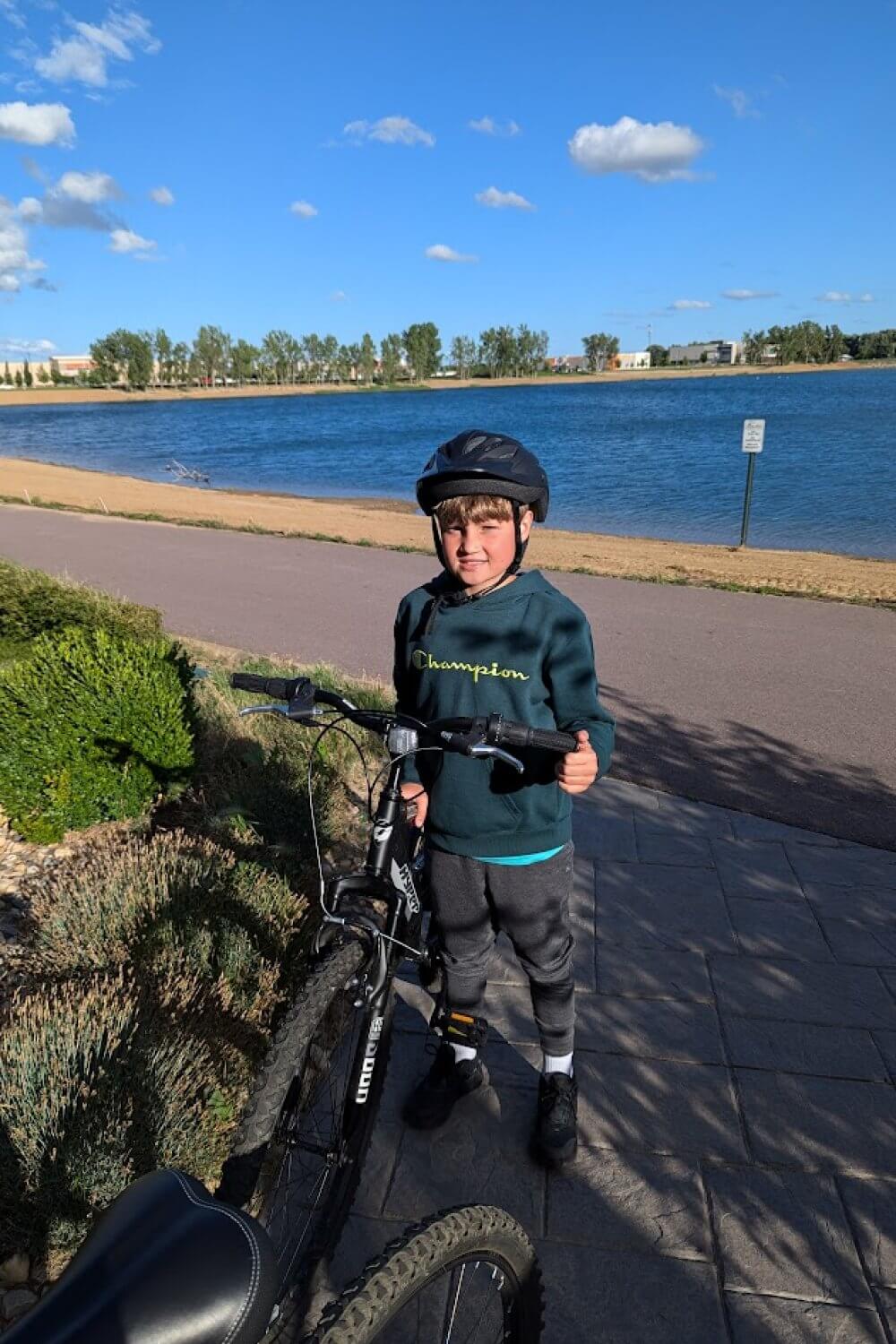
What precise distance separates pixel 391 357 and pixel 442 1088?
15768 centimetres

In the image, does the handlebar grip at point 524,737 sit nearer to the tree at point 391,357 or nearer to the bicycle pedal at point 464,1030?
the bicycle pedal at point 464,1030

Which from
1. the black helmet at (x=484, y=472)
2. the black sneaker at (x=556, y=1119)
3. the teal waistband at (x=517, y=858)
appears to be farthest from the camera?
the black sneaker at (x=556, y=1119)

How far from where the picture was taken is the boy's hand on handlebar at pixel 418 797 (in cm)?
237

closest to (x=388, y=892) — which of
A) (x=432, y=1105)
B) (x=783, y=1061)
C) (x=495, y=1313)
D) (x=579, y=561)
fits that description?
(x=495, y=1313)

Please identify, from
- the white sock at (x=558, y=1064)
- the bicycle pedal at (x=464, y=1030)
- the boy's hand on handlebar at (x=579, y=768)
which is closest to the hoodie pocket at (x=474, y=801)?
the boy's hand on handlebar at (x=579, y=768)

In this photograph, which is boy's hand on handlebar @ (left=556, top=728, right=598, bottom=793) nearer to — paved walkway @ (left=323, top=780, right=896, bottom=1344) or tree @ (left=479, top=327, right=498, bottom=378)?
paved walkway @ (left=323, top=780, right=896, bottom=1344)

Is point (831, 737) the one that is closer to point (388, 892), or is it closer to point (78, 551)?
point (388, 892)

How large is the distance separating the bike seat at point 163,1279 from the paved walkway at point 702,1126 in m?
1.35

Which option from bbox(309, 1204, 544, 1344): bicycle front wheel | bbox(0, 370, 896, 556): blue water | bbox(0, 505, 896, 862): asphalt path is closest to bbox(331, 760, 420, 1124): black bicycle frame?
bbox(309, 1204, 544, 1344): bicycle front wheel

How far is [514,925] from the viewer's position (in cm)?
245

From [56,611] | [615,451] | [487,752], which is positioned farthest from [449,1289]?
[615,451]

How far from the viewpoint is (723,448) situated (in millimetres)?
41594

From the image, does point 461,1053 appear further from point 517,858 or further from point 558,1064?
point 517,858

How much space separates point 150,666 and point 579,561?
9539 mm
